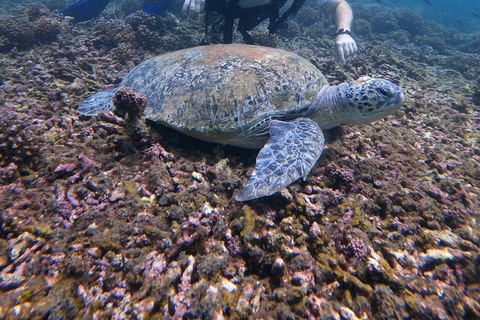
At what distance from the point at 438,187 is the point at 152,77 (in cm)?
407

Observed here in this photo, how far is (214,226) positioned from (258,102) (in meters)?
1.69

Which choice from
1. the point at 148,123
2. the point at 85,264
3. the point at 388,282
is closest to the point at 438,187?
the point at 388,282

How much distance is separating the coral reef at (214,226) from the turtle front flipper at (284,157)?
162 mm

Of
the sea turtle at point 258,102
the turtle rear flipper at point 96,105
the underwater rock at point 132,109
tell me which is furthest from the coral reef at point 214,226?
the sea turtle at point 258,102

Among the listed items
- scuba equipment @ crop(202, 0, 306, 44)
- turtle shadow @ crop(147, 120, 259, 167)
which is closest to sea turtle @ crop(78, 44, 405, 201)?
turtle shadow @ crop(147, 120, 259, 167)

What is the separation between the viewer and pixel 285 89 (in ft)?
9.79

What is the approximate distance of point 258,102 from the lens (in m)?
2.86

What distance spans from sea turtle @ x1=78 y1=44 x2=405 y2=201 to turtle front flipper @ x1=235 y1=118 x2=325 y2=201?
1 centimetres

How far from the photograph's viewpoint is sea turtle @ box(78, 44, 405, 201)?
9.09 ft

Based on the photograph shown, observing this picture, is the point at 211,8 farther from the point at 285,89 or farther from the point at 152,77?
the point at 285,89

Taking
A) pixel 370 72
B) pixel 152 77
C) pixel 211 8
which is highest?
pixel 211 8

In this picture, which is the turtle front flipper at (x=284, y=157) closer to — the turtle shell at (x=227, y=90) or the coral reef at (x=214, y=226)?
the coral reef at (x=214, y=226)

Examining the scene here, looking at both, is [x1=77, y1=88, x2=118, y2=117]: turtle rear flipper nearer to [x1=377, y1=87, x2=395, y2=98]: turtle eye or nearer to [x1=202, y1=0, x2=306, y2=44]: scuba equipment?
[x1=202, y1=0, x2=306, y2=44]: scuba equipment

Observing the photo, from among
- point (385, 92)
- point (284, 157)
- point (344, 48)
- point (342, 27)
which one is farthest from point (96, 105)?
point (342, 27)
